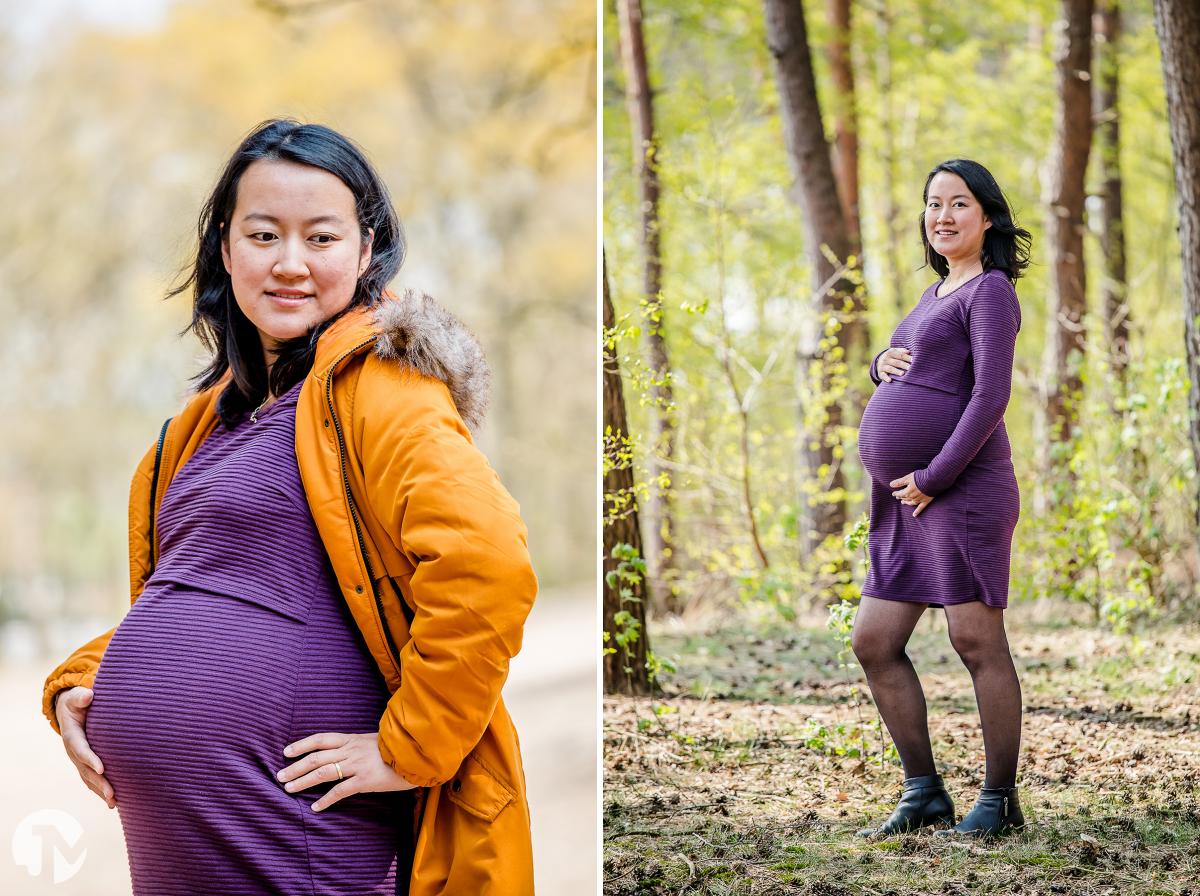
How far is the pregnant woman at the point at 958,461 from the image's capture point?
236cm

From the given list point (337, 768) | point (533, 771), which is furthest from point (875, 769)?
point (533, 771)

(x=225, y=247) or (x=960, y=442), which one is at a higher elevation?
(x=225, y=247)

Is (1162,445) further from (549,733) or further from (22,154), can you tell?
(22,154)

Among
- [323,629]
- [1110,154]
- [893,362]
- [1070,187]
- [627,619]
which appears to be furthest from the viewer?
[1110,154]

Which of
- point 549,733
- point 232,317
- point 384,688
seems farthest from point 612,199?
point 549,733

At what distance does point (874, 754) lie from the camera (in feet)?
8.82

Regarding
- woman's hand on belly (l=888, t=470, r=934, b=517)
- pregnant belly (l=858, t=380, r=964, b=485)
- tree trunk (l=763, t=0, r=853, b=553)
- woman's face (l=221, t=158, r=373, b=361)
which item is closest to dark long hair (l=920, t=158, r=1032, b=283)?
pregnant belly (l=858, t=380, r=964, b=485)

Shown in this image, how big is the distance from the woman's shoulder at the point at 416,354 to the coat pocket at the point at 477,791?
19.8 inches

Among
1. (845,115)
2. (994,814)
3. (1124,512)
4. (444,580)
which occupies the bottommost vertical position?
(994,814)

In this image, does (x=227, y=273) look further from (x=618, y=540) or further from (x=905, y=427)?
(x=618, y=540)

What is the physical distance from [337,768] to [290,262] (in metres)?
0.68

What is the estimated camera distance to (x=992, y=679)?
2.42 m

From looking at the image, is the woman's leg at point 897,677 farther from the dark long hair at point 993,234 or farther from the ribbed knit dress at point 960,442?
the dark long hair at point 993,234

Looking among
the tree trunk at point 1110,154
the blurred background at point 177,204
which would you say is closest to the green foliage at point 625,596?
the tree trunk at point 1110,154
